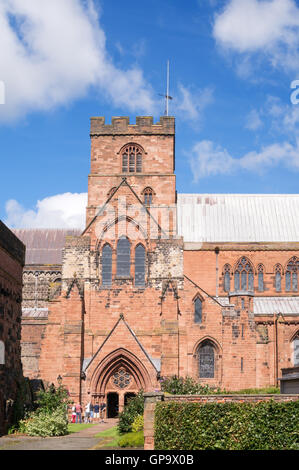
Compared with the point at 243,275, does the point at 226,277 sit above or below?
below

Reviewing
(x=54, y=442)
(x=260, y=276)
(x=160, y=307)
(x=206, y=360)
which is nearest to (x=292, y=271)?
(x=260, y=276)

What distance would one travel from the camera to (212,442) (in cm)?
2062

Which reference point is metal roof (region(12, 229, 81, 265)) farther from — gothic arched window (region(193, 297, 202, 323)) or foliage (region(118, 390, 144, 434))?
foliage (region(118, 390, 144, 434))

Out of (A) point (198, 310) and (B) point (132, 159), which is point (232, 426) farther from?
(B) point (132, 159)

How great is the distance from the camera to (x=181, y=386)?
39.9 meters

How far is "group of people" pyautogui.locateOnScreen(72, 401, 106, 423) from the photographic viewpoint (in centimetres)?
4219

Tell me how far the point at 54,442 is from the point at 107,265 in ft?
65.1

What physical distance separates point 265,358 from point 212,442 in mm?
26742

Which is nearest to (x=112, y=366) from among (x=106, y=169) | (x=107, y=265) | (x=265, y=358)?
(x=107, y=265)

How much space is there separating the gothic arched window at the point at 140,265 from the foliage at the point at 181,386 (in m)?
7.15

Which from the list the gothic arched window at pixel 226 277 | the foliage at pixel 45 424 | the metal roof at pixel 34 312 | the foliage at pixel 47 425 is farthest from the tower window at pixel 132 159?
the foliage at pixel 47 425

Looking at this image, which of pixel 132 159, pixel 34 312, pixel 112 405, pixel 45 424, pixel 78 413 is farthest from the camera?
pixel 34 312

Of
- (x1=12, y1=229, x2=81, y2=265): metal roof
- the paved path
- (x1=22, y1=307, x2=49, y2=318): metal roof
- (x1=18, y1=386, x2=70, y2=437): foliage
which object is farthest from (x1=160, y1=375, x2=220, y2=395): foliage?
(x1=12, y1=229, x2=81, y2=265): metal roof
